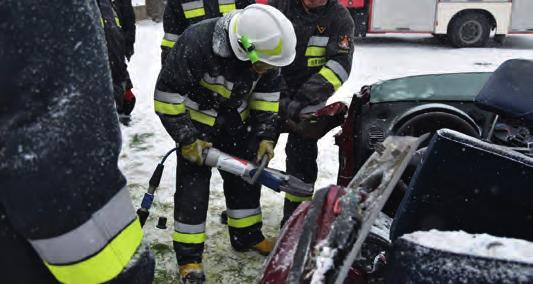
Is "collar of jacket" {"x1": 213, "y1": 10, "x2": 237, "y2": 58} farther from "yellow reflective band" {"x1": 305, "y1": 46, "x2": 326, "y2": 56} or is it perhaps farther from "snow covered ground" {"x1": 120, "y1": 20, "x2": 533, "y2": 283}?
"snow covered ground" {"x1": 120, "y1": 20, "x2": 533, "y2": 283}

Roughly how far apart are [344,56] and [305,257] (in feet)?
8.11

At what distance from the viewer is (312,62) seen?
3.83 m

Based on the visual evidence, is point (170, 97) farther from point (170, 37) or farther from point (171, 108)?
point (170, 37)

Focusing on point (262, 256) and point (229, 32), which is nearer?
point (229, 32)

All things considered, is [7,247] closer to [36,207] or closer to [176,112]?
[36,207]

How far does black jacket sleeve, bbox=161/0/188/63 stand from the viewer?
4156 millimetres

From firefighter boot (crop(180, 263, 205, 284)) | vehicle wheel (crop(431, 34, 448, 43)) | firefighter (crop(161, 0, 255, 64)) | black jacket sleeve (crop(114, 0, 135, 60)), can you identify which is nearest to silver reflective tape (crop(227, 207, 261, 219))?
firefighter boot (crop(180, 263, 205, 284))

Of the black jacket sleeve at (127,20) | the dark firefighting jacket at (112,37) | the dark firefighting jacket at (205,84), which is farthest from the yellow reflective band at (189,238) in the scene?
the black jacket sleeve at (127,20)

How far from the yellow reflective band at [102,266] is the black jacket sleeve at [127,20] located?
4.94 m

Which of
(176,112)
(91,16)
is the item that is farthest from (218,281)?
(91,16)

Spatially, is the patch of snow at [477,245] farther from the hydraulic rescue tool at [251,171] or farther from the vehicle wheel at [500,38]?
the vehicle wheel at [500,38]

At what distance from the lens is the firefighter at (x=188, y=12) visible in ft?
13.2

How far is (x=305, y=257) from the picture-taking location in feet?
4.76

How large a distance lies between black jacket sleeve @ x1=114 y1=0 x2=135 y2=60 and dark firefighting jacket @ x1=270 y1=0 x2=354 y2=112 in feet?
8.46
